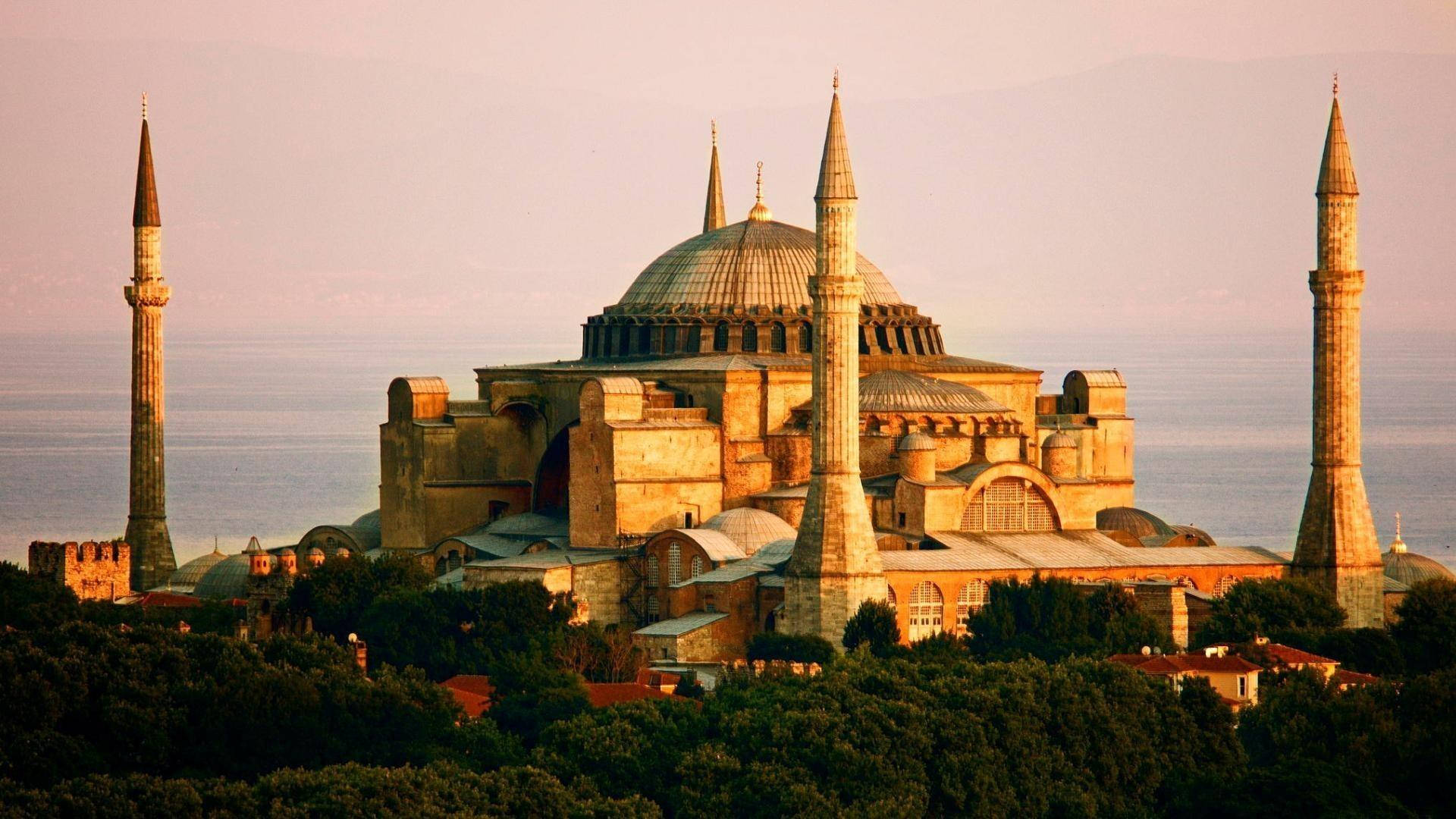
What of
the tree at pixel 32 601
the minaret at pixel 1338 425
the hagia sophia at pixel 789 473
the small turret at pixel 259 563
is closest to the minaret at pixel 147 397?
the hagia sophia at pixel 789 473

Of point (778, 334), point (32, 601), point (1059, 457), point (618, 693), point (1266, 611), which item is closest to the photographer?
point (618, 693)

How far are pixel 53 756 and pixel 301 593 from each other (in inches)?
616

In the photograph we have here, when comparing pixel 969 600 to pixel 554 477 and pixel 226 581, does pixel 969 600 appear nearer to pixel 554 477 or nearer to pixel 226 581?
pixel 554 477

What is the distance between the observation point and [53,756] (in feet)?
155

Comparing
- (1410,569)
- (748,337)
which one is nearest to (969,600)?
(748,337)

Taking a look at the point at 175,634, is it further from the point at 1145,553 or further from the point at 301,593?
the point at 1145,553

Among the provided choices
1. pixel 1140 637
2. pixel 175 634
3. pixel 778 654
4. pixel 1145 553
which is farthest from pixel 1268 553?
pixel 175 634

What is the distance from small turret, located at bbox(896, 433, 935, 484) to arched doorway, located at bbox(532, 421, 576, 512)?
7.22 metres

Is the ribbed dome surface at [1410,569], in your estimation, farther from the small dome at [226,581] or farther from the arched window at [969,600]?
the small dome at [226,581]

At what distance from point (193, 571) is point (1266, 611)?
21337mm

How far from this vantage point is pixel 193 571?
7100 centimetres

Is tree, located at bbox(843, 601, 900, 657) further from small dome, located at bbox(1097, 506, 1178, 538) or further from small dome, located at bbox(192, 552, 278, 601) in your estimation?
small dome, located at bbox(192, 552, 278, 601)

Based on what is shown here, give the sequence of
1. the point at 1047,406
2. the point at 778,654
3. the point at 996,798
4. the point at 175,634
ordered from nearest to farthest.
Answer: the point at 996,798 → the point at 175,634 → the point at 778,654 → the point at 1047,406

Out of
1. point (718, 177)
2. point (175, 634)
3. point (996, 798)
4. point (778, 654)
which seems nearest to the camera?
point (996, 798)
